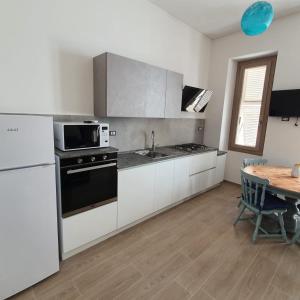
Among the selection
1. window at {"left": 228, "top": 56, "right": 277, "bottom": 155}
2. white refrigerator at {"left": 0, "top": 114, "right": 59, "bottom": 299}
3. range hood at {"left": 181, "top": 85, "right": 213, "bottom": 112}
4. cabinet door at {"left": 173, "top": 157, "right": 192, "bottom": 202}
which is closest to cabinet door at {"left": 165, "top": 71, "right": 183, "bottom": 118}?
range hood at {"left": 181, "top": 85, "right": 213, "bottom": 112}

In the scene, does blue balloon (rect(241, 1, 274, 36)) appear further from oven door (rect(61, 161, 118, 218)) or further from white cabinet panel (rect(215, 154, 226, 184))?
white cabinet panel (rect(215, 154, 226, 184))

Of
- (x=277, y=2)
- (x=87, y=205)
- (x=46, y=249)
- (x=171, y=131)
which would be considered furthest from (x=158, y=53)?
(x=46, y=249)

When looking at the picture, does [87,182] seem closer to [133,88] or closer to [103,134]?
[103,134]

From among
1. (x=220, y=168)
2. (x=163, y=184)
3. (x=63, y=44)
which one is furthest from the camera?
(x=220, y=168)

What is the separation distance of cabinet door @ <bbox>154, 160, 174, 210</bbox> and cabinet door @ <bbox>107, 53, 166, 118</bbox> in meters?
0.76

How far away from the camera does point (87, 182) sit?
1.88 m

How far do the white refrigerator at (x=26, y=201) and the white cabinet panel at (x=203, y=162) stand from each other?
2198 millimetres

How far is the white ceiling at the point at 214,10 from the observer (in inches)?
105

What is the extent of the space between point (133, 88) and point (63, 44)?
89 centimetres

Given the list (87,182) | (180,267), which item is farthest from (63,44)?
(180,267)

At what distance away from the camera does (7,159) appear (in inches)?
51.1

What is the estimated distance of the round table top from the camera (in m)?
2.05

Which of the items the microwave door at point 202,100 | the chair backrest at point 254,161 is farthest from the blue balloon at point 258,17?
the chair backrest at point 254,161

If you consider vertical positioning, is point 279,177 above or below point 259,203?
above
